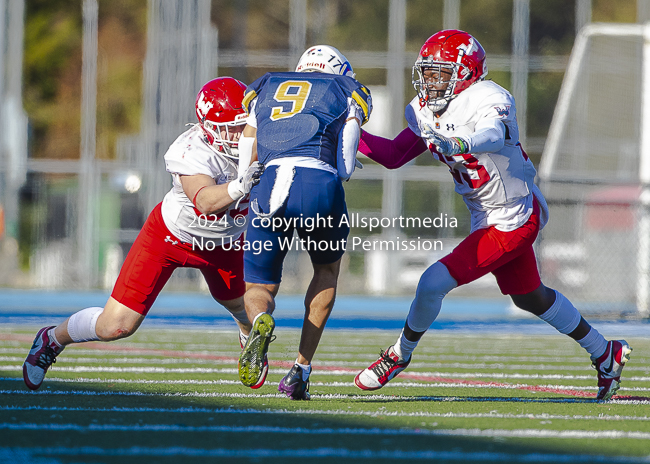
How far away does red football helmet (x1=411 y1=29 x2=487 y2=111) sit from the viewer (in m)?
4.32

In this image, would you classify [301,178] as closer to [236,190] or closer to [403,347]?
[236,190]

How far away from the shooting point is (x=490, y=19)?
26922mm

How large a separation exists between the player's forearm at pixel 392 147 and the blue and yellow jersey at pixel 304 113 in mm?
533

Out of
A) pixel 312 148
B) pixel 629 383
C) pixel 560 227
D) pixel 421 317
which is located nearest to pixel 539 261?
pixel 560 227

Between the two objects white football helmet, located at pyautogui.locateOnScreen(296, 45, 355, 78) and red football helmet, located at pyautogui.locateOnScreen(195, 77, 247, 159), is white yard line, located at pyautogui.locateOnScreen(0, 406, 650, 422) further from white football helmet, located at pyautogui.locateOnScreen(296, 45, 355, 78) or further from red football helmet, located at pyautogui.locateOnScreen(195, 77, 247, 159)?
white football helmet, located at pyautogui.locateOnScreen(296, 45, 355, 78)

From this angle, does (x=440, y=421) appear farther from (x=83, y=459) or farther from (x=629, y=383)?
(x=629, y=383)

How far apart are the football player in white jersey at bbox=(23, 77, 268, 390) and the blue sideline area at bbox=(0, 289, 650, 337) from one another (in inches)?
199

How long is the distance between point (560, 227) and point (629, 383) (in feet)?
27.6

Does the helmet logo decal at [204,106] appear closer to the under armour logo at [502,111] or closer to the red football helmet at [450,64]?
the red football helmet at [450,64]

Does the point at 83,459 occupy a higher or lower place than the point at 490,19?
lower

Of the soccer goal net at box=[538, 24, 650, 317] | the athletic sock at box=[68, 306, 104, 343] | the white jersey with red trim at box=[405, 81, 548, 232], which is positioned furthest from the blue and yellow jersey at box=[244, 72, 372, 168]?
the soccer goal net at box=[538, 24, 650, 317]

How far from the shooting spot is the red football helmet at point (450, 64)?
432 centimetres

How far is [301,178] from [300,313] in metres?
8.81

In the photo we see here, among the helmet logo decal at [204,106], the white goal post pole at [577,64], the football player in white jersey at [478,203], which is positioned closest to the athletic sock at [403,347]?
the football player in white jersey at [478,203]
